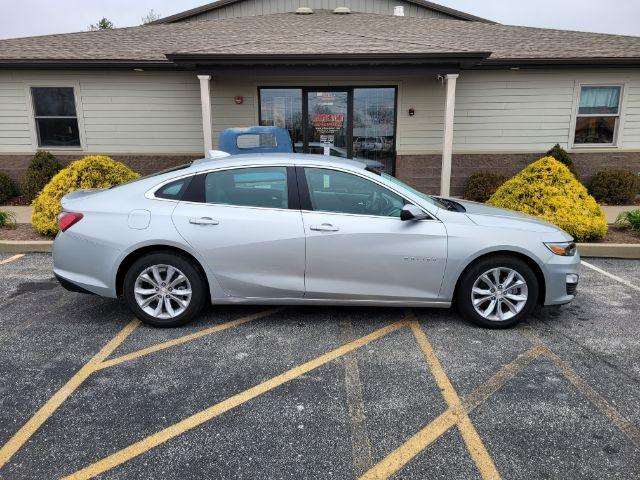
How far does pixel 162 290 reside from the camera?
13.7 ft

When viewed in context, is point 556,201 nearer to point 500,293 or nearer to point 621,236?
point 621,236

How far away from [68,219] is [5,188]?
8.12m

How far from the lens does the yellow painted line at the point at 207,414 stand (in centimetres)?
251

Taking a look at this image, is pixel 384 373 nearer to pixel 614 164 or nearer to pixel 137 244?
pixel 137 244

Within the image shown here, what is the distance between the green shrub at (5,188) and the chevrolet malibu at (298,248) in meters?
7.94

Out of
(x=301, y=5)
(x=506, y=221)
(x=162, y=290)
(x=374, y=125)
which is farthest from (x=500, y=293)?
(x=301, y=5)

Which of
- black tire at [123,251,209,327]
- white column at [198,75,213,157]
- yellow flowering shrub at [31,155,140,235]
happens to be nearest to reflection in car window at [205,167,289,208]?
black tire at [123,251,209,327]

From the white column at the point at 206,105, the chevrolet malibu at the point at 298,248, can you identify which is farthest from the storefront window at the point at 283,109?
the chevrolet malibu at the point at 298,248

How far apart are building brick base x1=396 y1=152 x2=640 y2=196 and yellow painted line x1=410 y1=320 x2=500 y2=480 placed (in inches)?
297

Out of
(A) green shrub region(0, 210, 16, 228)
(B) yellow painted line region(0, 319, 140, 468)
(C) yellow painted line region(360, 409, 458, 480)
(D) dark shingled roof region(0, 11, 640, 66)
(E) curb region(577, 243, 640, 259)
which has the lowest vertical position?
(C) yellow painted line region(360, 409, 458, 480)

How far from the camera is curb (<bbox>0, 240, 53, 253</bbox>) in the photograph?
689 cm

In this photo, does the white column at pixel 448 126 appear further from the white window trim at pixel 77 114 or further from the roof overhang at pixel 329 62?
the white window trim at pixel 77 114

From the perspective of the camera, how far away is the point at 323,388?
3.25 meters

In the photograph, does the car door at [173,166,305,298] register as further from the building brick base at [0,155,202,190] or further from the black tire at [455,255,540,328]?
the building brick base at [0,155,202,190]
